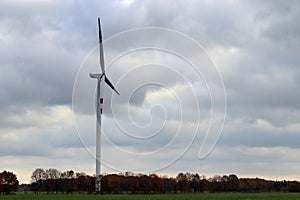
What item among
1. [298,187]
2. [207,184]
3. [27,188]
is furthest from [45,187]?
[298,187]

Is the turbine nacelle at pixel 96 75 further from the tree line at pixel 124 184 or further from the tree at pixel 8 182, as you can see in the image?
the tree at pixel 8 182

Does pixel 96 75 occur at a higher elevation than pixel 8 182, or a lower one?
higher

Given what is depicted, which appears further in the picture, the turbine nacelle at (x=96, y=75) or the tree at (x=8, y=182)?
the tree at (x=8, y=182)

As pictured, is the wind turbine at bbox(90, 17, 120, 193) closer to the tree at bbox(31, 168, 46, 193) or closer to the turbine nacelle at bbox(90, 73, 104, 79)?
the turbine nacelle at bbox(90, 73, 104, 79)

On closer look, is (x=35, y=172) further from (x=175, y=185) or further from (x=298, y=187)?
(x=298, y=187)

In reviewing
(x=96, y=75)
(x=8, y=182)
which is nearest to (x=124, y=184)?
(x=8, y=182)

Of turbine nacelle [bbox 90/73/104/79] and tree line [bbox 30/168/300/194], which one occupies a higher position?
turbine nacelle [bbox 90/73/104/79]

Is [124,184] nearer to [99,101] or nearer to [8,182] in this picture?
[8,182]

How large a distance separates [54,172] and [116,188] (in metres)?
49.4

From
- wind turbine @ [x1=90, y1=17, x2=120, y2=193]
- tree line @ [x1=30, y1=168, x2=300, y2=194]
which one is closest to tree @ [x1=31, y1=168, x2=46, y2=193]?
tree line @ [x1=30, y1=168, x2=300, y2=194]

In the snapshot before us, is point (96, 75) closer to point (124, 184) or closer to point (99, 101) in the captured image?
point (99, 101)

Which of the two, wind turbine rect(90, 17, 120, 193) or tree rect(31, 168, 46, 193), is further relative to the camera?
tree rect(31, 168, 46, 193)

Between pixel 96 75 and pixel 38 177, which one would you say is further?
pixel 38 177

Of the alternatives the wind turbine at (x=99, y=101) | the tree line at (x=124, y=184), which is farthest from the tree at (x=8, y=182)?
the wind turbine at (x=99, y=101)
